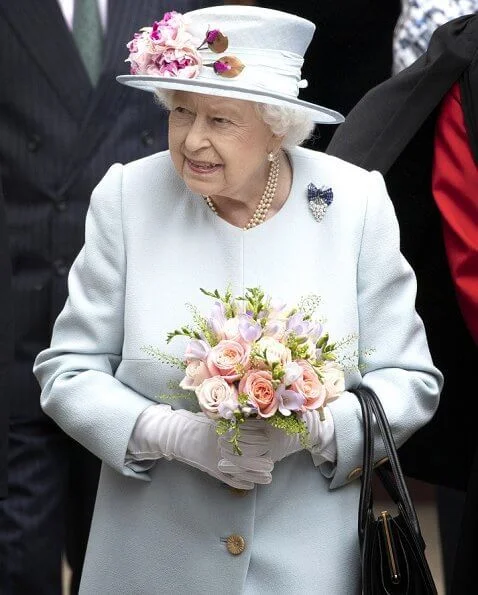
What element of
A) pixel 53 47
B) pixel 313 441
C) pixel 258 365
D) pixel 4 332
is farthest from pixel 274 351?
pixel 53 47

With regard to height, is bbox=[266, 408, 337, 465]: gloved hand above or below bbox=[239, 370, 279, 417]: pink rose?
below

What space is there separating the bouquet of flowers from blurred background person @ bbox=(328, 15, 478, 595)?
86cm

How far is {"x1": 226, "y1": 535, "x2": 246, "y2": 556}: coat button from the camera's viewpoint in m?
3.60

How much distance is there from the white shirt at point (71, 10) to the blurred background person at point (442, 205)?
0.79 meters

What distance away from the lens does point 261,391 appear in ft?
10.6

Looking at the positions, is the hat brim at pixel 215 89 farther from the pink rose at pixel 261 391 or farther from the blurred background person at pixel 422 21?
the blurred background person at pixel 422 21

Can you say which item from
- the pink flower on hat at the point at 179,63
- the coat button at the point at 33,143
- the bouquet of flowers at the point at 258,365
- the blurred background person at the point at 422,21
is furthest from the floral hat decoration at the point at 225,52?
the blurred background person at the point at 422,21

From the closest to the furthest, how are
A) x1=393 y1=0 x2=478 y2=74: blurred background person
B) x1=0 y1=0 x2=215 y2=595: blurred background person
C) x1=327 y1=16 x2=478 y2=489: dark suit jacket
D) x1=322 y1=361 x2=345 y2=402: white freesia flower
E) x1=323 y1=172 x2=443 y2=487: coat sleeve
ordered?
x1=322 y1=361 x2=345 y2=402: white freesia flower
x1=323 y1=172 x2=443 y2=487: coat sleeve
x1=327 y1=16 x2=478 y2=489: dark suit jacket
x1=0 y1=0 x2=215 y2=595: blurred background person
x1=393 y1=0 x2=478 y2=74: blurred background person

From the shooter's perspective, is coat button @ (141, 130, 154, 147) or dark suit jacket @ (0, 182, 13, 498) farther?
coat button @ (141, 130, 154, 147)

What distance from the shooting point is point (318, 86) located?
591 cm

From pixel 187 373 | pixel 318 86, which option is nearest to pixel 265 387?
pixel 187 373

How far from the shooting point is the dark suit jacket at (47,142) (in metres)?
4.52

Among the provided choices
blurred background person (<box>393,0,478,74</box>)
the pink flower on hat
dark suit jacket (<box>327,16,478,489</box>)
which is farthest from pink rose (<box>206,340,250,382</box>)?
blurred background person (<box>393,0,478,74</box>)

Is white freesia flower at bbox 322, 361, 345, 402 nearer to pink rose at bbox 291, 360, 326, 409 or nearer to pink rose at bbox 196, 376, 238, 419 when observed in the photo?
pink rose at bbox 291, 360, 326, 409
